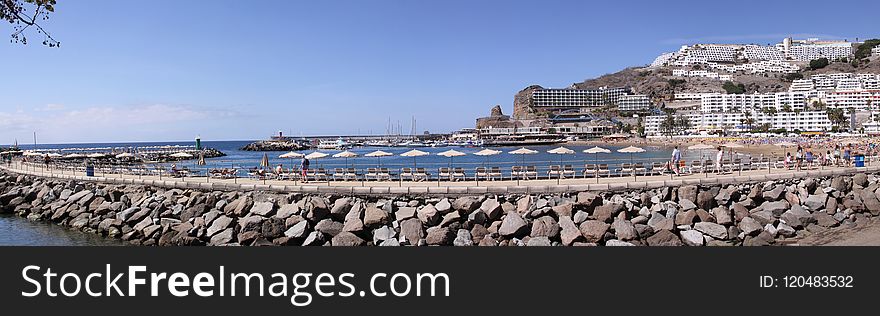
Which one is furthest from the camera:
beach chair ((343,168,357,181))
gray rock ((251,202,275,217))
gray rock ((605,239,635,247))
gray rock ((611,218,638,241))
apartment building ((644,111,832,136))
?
apartment building ((644,111,832,136))

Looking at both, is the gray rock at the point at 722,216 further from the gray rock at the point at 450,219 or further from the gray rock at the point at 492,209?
the gray rock at the point at 450,219

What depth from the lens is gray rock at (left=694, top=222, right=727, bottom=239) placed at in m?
17.3

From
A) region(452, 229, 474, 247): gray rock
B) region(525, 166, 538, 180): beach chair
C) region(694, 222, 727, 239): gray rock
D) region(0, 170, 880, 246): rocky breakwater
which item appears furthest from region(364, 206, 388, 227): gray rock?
region(694, 222, 727, 239): gray rock

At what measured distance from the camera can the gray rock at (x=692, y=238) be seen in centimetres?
1662

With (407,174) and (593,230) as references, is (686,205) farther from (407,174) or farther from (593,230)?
(407,174)

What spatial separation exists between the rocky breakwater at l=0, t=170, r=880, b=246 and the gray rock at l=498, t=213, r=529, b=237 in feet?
0.11

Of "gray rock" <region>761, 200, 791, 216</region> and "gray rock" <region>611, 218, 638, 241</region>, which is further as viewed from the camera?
"gray rock" <region>761, 200, 791, 216</region>

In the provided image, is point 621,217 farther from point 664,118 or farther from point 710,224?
point 664,118

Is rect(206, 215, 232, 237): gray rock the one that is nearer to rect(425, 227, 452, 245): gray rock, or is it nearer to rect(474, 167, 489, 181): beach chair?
rect(425, 227, 452, 245): gray rock

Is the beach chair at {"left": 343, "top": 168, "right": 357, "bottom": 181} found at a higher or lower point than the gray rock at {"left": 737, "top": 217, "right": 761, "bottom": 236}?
higher

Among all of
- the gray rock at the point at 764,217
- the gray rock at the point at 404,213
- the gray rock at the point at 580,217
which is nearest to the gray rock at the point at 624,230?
the gray rock at the point at 580,217

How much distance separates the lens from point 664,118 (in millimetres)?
176750

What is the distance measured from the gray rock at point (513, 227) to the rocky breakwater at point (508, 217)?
3cm

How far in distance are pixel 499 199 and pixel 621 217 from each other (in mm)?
4075
